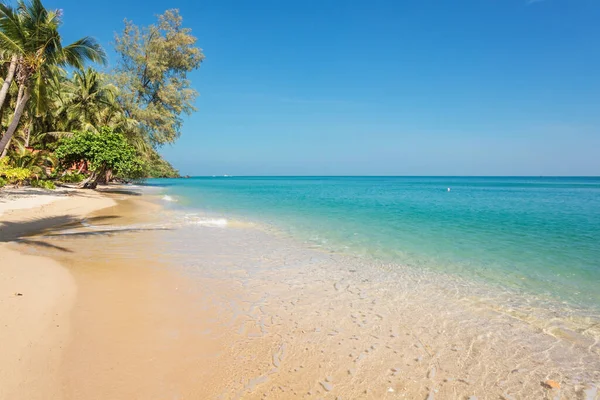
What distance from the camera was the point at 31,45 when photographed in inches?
523

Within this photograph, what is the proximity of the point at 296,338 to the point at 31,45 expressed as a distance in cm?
1598

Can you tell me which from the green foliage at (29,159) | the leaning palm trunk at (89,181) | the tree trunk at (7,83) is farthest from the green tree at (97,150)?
the tree trunk at (7,83)

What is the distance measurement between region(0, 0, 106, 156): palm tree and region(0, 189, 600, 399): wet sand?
399 inches

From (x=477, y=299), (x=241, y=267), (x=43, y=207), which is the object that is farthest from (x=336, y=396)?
(x=43, y=207)

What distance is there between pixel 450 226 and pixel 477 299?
9.11m

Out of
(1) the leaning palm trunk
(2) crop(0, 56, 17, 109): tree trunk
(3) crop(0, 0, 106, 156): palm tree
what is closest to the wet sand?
(2) crop(0, 56, 17, 109): tree trunk

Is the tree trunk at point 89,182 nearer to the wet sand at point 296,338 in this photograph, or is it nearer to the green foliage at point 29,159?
the green foliage at point 29,159

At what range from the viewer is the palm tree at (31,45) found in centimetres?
1275

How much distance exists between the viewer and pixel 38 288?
4926mm

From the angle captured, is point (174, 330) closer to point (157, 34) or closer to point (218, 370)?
point (218, 370)

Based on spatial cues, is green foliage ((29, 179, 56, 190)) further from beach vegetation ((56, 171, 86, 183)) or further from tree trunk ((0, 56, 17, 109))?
tree trunk ((0, 56, 17, 109))

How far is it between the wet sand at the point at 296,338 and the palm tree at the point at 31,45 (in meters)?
10.1

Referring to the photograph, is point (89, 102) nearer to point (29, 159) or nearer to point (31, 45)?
point (29, 159)

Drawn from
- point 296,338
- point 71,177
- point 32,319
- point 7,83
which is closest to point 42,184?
point 71,177
